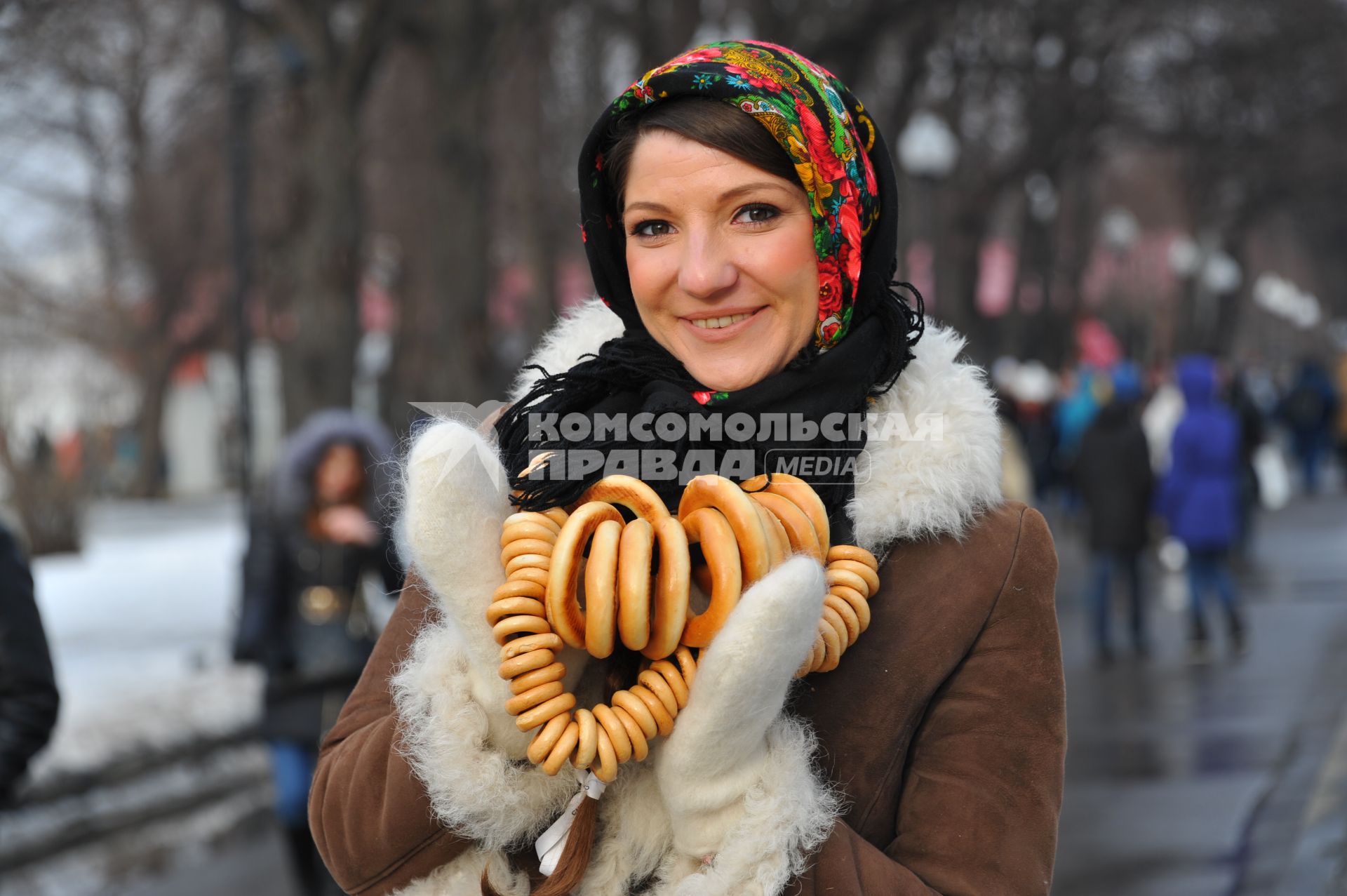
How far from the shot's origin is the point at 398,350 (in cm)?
2375

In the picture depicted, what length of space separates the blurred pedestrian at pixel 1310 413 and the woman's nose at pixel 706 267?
25213mm

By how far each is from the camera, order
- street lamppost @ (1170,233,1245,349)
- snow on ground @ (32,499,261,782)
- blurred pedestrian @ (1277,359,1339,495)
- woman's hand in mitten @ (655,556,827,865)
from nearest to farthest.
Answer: woman's hand in mitten @ (655,556,827,865) < snow on ground @ (32,499,261,782) < blurred pedestrian @ (1277,359,1339,495) < street lamppost @ (1170,233,1245,349)

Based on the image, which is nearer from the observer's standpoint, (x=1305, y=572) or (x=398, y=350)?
(x=1305, y=572)

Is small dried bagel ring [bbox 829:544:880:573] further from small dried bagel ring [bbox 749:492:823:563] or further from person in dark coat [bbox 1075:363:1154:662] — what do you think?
person in dark coat [bbox 1075:363:1154:662]

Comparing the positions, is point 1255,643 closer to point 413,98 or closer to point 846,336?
point 846,336

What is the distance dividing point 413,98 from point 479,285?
8204 millimetres

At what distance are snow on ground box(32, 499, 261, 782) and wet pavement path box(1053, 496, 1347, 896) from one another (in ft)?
12.7

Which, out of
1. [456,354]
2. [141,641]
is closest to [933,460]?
[456,354]

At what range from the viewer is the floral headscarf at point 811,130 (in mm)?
1936

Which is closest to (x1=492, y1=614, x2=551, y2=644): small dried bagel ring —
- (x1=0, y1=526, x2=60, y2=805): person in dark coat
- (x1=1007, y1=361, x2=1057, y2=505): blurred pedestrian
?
(x1=0, y1=526, x2=60, y2=805): person in dark coat

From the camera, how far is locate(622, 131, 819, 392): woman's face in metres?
1.95

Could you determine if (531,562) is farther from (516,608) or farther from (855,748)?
(855,748)

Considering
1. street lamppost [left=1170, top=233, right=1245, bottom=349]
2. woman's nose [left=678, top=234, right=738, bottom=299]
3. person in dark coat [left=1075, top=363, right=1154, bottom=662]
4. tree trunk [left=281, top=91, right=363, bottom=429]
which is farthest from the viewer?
street lamppost [left=1170, top=233, right=1245, bottom=349]

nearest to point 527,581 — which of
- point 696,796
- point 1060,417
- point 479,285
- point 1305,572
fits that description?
point 696,796
